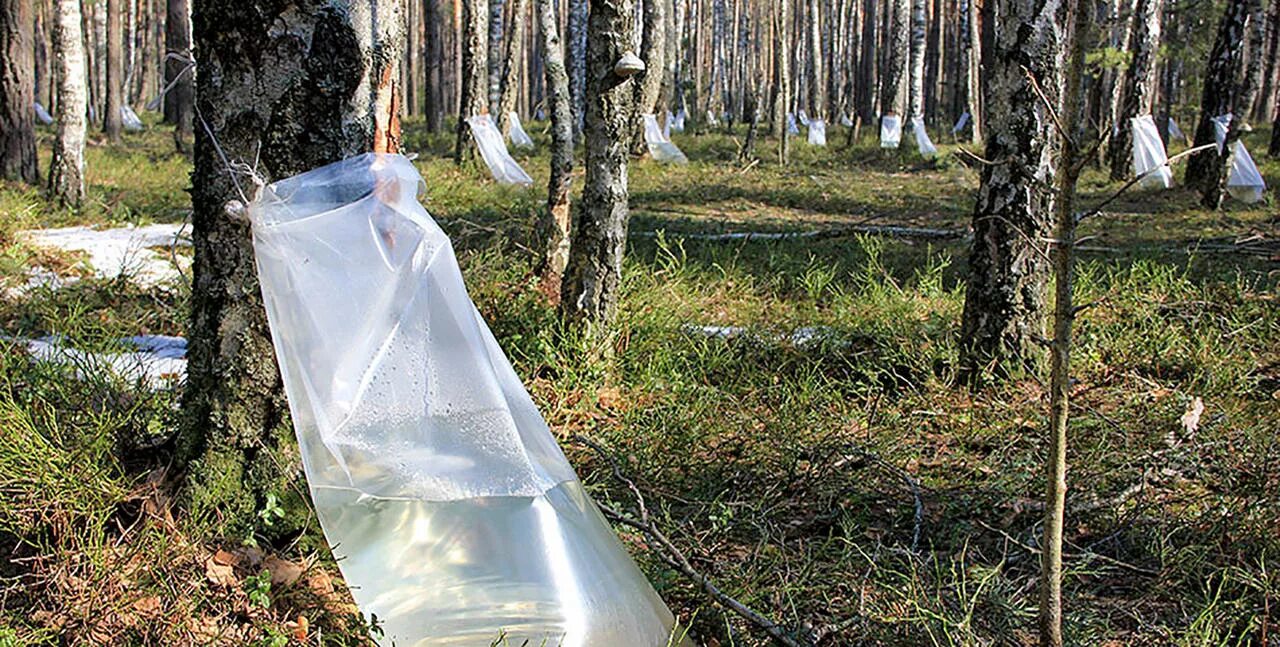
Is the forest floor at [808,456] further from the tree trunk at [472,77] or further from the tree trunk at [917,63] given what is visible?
the tree trunk at [917,63]

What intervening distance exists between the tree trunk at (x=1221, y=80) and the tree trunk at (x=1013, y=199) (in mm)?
6460

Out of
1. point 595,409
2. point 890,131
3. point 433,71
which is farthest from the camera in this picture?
point 890,131

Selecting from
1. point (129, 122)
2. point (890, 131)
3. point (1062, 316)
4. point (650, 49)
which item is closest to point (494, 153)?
point (650, 49)

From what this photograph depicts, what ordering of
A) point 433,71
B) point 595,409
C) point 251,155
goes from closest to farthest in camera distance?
point 251,155, point 595,409, point 433,71

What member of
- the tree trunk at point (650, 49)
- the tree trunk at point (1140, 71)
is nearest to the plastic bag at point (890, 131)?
the tree trunk at point (650, 49)

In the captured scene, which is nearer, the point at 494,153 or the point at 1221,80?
the point at 1221,80

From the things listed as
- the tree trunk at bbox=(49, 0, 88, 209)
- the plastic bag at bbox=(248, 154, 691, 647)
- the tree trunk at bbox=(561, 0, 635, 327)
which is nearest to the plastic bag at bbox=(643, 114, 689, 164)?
the tree trunk at bbox=(49, 0, 88, 209)

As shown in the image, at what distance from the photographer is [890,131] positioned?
17.2 m

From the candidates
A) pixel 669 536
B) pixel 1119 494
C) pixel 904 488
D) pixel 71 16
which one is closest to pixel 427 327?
pixel 669 536

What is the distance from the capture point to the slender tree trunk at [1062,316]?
5.90ft

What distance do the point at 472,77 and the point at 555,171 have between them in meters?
7.11

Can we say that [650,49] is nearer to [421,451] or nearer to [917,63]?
[917,63]

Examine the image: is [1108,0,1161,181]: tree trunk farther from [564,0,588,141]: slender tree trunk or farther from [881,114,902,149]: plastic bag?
[564,0,588,141]: slender tree trunk

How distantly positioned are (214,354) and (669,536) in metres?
1.24
